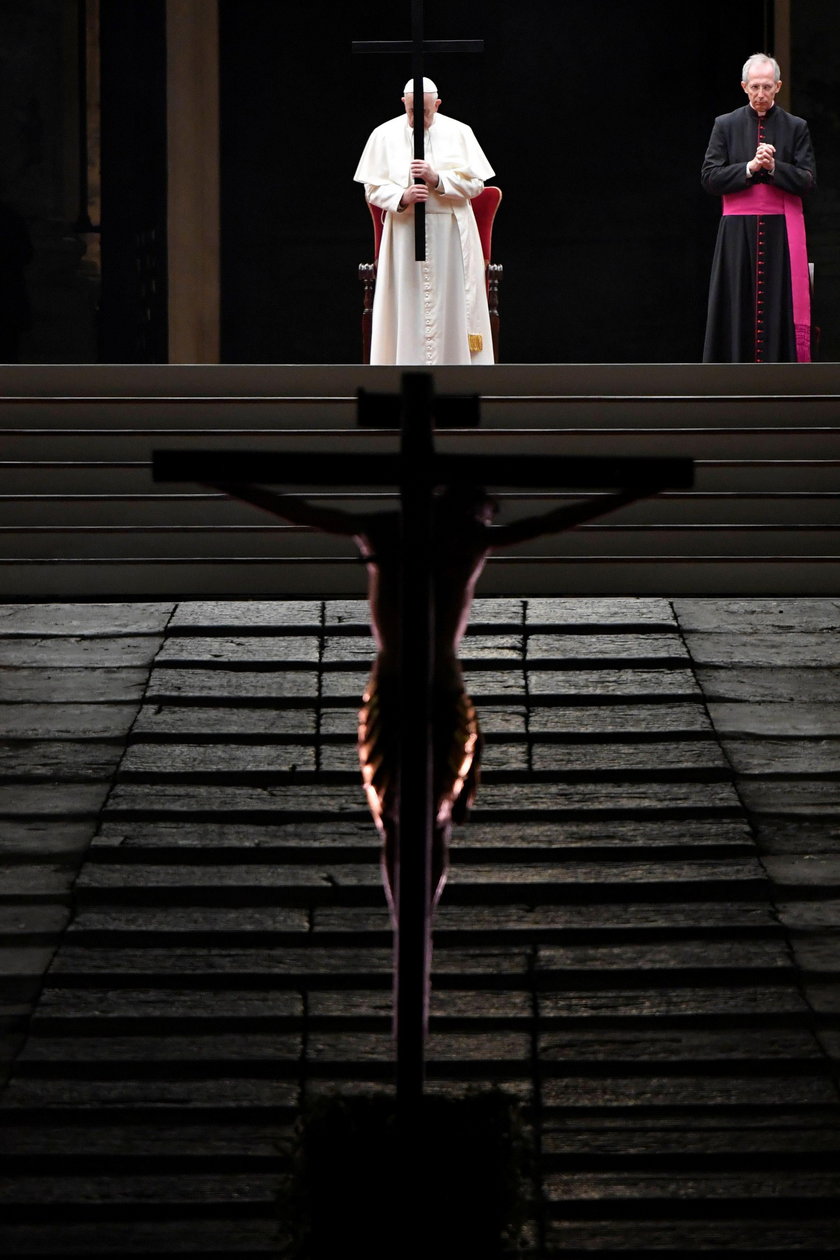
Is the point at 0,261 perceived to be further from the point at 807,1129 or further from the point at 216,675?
the point at 807,1129

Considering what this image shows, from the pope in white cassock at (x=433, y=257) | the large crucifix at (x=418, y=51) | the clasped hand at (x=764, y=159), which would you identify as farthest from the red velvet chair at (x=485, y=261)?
the clasped hand at (x=764, y=159)

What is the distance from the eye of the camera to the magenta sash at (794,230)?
919 centimetres

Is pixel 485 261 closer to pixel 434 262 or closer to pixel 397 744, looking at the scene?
pixel 434 262

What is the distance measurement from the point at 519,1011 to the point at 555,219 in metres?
8.33

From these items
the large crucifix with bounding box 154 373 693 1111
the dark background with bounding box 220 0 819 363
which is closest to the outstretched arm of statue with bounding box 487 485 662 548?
the large crucifix with bounding box 154 373 693 1111

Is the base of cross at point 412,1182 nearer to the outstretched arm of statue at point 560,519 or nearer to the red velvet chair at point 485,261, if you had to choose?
the outstretched arm of statue at point 560,519

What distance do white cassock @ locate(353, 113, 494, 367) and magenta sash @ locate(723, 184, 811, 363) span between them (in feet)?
4.58

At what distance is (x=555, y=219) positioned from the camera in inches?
491

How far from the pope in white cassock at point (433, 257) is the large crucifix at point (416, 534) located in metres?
6.43

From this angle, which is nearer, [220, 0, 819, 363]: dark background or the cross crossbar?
the cross crossbar

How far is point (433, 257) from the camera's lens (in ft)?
31.4

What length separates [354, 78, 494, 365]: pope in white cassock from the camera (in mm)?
9469

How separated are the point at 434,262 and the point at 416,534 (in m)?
6.79

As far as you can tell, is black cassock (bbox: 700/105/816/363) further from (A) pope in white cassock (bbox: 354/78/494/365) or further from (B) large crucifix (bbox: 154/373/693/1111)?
(B) large crucifix (bbox: 154/373/693/1111)
